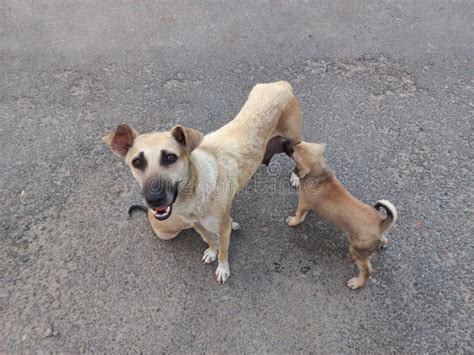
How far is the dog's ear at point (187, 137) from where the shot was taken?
289 cm

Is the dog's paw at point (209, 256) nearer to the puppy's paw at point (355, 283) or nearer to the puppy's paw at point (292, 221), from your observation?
the puppy's paw at point (292, 221)

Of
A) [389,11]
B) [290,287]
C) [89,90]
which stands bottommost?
[290,287]

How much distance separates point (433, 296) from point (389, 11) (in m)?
4.93

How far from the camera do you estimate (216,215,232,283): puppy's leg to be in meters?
3.44

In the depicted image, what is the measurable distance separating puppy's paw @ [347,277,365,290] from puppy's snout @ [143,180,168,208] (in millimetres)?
1989

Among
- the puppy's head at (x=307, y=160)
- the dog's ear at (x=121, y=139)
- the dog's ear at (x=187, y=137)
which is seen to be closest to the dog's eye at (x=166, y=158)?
the dog's ear at (x=187, y=137)

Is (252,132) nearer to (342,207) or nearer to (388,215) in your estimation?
(342,207)

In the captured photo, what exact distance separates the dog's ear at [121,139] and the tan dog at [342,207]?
4.89 feet

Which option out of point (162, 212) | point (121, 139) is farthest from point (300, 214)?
point (121, 139)

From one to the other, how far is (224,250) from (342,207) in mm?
1160

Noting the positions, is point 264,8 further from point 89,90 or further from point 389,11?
point 89,90

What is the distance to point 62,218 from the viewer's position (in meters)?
4.14

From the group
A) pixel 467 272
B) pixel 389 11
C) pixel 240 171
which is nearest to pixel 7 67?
pixel 240 171

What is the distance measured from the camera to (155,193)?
274cm
